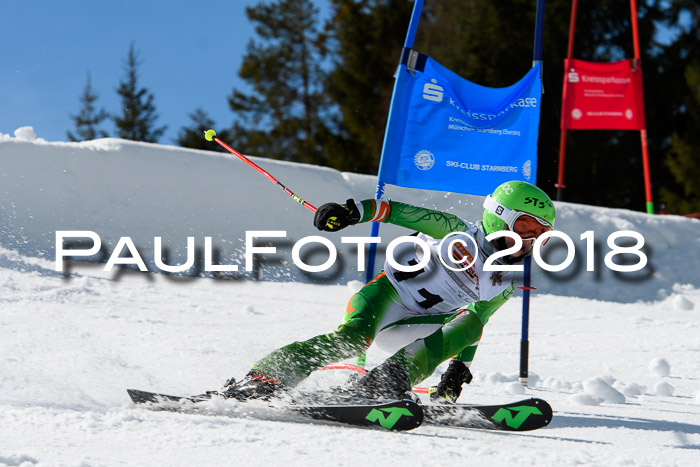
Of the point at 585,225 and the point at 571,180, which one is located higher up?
the point at 571,180

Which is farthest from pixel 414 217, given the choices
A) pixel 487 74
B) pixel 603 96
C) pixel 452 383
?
pixel 487 74

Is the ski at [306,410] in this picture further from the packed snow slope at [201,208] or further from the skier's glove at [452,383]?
the packed snow slope at [201,208]

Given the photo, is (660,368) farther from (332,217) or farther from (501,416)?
(332,217)

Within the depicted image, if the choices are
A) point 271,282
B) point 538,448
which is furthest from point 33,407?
point 271,282

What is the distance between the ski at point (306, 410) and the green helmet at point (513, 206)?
41.4 inches

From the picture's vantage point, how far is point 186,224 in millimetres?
9133

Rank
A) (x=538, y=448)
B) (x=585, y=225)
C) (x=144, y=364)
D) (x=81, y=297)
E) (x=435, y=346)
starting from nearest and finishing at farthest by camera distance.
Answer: (x=538, y=448), (x=435, y=346), (x=144, y=364), (x=81, y=297), (x=585, y=225)

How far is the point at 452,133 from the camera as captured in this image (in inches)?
194

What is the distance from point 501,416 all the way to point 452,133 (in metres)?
Answer: 2.19

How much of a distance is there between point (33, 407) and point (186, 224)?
619cm

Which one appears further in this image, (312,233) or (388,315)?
(312,233)

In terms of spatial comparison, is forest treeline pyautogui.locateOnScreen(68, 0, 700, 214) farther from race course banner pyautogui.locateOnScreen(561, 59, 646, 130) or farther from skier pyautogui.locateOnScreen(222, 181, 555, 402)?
skier pyautogui.locateOnScreen(222, 181, 555, 402)

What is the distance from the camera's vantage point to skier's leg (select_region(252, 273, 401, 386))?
10.3ft

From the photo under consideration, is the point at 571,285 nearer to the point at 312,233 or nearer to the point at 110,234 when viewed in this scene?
the point at 312,233
